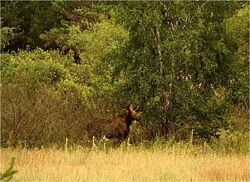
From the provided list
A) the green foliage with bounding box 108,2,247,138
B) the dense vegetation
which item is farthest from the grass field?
the green foliage with bounding box 108,2,247,138

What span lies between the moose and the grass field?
220 cm

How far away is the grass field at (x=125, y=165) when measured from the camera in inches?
447

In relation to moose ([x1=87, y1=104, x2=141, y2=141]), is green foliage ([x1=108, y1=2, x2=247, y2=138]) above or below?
above

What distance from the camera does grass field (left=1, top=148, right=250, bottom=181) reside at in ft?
37.2

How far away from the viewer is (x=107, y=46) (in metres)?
20.6

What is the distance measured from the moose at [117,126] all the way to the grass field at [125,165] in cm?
220

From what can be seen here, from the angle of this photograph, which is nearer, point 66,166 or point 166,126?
point 66,166

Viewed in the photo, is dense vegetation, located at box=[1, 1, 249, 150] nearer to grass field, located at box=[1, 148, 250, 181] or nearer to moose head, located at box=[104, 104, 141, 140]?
moose head, located at box=[104, 104, 141, 140]

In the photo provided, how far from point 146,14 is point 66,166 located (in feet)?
21.2

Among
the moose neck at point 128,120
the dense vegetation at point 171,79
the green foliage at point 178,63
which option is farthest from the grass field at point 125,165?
the green foliage at point 178,63

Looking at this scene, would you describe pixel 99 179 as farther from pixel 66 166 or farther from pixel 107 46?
pixel 107 46

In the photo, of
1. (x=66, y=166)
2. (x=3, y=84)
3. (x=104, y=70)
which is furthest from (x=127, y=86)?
(x=66, y=166)

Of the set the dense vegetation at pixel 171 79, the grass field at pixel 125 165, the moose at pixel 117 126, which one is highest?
the dense vegetation at pixel 171 79

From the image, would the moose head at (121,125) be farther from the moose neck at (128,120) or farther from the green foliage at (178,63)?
the green foliage at (178,63)
